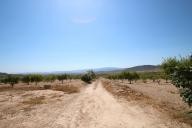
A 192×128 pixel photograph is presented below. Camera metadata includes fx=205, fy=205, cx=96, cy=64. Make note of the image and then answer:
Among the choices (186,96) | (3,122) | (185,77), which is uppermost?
(185,77)

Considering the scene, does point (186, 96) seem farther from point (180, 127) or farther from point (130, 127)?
point (130, 127)

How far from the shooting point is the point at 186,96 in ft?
58.8

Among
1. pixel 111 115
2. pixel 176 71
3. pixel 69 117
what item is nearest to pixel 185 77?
pixel 176 71

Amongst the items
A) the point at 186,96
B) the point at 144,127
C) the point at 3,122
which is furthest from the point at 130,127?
the point at 3,122

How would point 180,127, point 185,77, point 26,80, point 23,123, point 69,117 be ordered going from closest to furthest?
point 180,127, point 185,77, point 23,123, point 69,117, point 26,80

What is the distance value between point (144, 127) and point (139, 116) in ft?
13.6

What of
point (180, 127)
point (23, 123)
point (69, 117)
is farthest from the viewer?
point (69, 117)

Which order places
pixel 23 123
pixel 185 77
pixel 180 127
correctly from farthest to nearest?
pixel 23 123 < pixel 185 77 < pixel 180 127

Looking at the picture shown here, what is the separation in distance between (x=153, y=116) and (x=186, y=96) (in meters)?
3.76

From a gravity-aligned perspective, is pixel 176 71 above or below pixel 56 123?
above

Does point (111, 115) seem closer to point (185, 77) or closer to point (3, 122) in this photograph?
point (185, 77)

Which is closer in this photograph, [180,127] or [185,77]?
[180,127]

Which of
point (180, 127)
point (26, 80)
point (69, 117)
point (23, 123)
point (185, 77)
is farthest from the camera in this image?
point (26, 80)

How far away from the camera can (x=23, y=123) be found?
62.9 ft
